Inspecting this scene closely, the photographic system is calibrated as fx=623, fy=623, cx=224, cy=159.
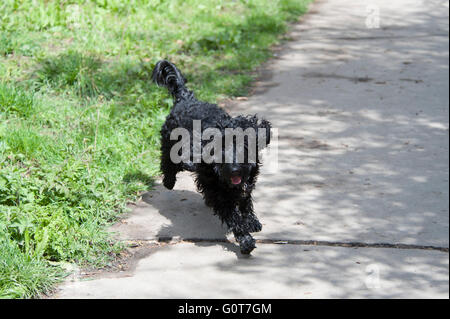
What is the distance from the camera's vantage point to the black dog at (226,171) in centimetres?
429

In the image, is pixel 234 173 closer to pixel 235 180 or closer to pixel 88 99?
pixel 235 180

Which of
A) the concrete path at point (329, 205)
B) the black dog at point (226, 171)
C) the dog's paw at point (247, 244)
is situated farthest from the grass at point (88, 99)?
the dog's paw at point (247, 244)

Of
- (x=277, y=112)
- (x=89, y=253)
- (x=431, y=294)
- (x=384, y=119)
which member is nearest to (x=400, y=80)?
(x=384, y=119)

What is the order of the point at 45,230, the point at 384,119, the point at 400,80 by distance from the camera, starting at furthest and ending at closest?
the point at 400,80, the point at 384,119, the point at 45,230

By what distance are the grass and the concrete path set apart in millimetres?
295

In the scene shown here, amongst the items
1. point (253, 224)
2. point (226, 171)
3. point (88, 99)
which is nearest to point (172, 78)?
point (226, 171)

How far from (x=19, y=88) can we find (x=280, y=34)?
4969mm

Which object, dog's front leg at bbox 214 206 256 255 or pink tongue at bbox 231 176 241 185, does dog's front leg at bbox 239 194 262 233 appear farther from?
pink tongue at bbox 231 176 241 185

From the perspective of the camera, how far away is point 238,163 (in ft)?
13.8

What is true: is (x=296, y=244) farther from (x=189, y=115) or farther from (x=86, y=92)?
(x=86, y=92)

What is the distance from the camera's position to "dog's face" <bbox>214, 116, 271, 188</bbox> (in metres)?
4.21

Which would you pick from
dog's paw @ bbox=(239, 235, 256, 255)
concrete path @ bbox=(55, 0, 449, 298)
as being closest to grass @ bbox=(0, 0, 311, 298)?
concrete path @ bbox=(55, 0, 449, 298)

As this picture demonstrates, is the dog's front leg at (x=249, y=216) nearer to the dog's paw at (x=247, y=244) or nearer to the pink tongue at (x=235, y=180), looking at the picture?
the dog's paw at (x=247, y=244)

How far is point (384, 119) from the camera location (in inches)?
277
